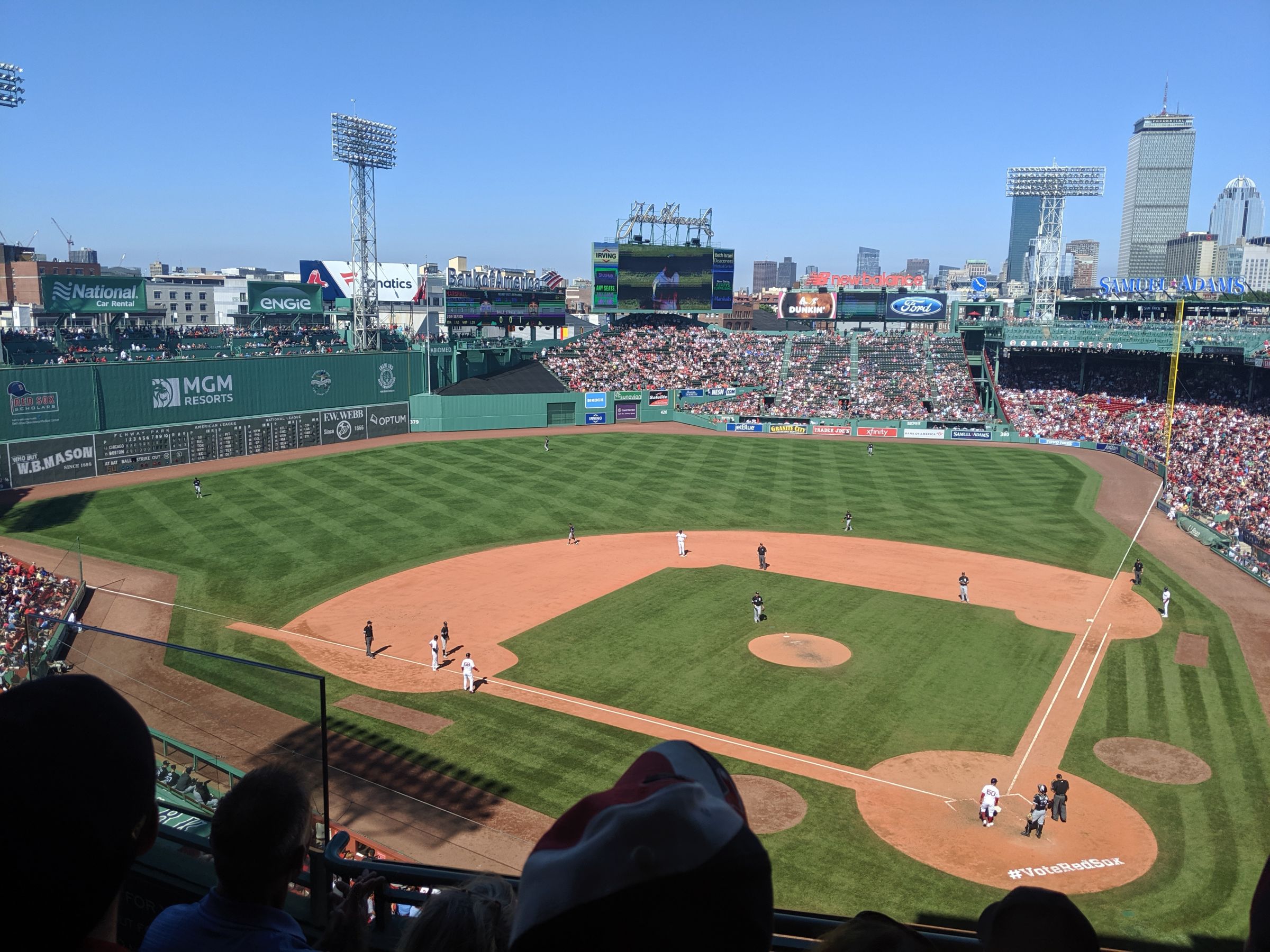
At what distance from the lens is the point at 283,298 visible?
232 ft

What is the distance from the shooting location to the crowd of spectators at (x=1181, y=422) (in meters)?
44.0

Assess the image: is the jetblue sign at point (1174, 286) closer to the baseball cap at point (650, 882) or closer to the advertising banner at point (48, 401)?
the advertising banner at point (48, 401)

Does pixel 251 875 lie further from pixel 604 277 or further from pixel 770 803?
pixel 604 277

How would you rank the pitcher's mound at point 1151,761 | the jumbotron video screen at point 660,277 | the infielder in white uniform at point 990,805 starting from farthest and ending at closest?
the jumbotron video screen at point 660,277, the pitcher's mound at point 1151,761, the infielder in white uniform at point 990,805

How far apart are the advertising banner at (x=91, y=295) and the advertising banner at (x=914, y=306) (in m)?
63.9

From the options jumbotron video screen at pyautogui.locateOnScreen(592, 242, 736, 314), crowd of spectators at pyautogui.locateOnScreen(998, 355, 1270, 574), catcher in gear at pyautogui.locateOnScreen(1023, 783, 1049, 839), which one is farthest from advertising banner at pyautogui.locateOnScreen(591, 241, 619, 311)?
catcher in gear at pyautogui.locateOnScreen(1023, 783, 1049, 839)

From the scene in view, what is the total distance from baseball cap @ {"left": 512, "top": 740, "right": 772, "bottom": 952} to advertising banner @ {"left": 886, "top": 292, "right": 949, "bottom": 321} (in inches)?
3588

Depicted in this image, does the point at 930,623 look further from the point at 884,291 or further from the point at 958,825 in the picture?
the point at 884,291

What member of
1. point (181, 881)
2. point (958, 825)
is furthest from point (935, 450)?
point (181, 881)

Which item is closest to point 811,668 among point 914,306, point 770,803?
point 770,803

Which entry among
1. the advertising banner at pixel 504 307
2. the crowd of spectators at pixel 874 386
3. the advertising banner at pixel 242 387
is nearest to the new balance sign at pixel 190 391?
the advertising banner at pixel 242 387

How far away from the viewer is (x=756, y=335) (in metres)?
87.0

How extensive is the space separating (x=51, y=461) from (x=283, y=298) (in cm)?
2924

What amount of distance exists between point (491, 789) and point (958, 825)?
9354 mm
